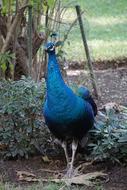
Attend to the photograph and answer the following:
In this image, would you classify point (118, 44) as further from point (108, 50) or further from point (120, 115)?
point (120, 115)

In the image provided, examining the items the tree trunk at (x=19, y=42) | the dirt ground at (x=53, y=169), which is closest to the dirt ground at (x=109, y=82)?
the tree trunk at (x=19, y=42)

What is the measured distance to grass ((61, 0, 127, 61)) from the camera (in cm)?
1066

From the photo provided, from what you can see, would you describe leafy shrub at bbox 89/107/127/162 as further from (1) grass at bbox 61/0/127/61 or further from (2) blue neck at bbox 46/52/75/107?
(1) grass at bbox 61/0/127/61

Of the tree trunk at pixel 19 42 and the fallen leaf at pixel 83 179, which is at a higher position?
the tree trunk at pixel 19 42

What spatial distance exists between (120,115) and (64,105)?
799 mm

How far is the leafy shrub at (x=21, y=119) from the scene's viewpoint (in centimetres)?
591

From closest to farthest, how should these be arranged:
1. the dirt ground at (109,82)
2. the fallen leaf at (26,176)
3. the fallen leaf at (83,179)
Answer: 1. the fallen leaf at (83,179)
2. the fallen leaf at (26,176)
3. the dirt ground at (109,82)

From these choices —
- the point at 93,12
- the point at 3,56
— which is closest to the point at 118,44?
the point at 93,12

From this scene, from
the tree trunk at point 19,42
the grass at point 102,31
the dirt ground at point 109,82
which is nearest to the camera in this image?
the tree trunk at point 19,42

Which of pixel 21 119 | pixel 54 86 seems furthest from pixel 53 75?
pixel 21 119

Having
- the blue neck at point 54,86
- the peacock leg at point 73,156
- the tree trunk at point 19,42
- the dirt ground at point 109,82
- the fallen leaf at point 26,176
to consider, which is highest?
the tree trunk at point 19,42

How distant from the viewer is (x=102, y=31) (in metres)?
13.6

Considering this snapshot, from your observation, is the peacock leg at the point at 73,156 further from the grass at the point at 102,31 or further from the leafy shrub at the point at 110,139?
the grass at the point at 102,31

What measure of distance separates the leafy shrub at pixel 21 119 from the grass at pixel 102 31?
197 cm
